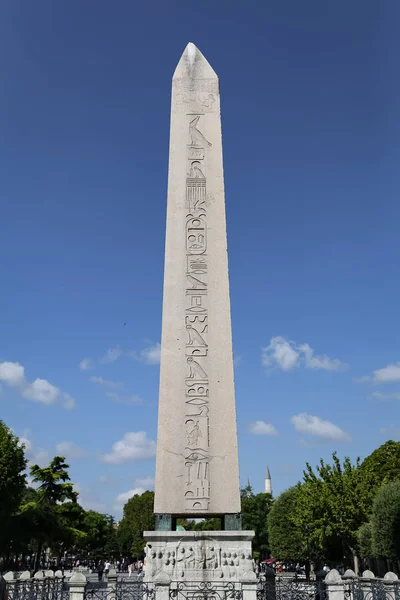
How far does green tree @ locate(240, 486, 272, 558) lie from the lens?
5169 cm

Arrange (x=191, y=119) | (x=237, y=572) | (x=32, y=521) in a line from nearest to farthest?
(x=237, y=572), (x=191, y=119), (x=32, y=521)

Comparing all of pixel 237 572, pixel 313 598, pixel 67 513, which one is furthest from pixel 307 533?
pixel 237 572

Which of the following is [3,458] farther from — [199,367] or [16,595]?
[199,367]

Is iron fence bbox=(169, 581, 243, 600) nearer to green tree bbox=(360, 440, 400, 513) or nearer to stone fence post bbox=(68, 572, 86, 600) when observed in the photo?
stone fence post bbox=(68, 572, 86, 600)

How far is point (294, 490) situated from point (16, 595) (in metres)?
33.4

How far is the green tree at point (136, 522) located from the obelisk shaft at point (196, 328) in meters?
42.4

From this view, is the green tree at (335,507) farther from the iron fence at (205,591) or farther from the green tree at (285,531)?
the iron fence at (205,591)

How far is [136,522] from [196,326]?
46.7m

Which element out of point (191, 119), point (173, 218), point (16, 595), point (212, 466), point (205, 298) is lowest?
point (16, 595)

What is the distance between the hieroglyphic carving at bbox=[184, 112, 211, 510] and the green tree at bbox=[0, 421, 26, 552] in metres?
19.1

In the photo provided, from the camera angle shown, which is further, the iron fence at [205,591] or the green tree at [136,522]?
the green tree at [136,522]

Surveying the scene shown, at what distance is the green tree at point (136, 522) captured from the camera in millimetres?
48781

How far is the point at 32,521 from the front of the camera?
81.1 ft

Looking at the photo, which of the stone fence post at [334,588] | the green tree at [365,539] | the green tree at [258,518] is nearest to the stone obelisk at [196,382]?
the stone fence post at [334,588]
